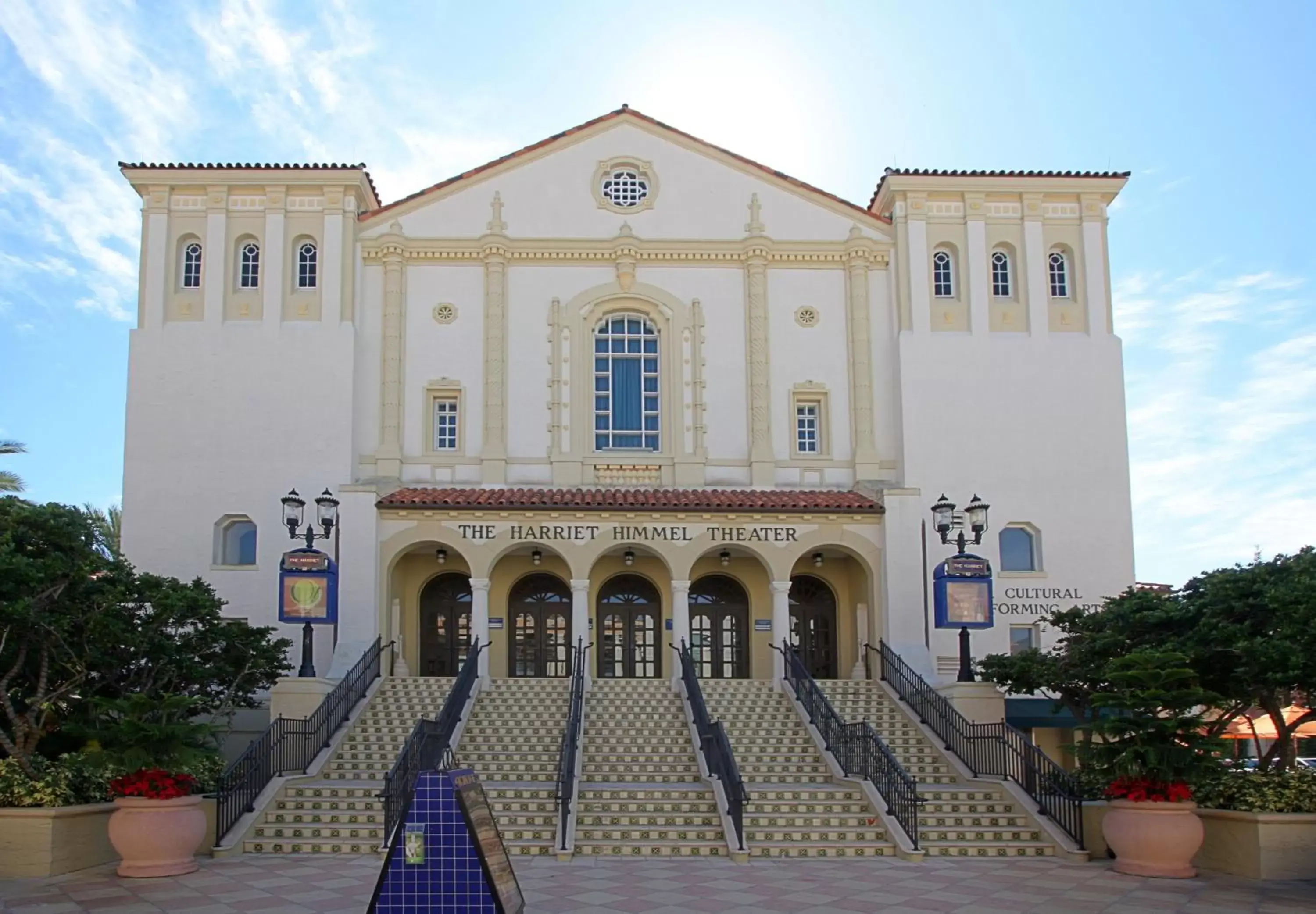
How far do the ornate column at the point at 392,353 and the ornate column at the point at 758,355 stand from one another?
7.43 metres

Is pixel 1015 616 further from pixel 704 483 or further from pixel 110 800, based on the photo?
pixel 110 800

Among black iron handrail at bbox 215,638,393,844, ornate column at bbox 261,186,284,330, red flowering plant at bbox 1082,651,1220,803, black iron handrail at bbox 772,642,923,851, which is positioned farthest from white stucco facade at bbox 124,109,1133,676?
red flowering plant at bbox 1082,651,1220,803

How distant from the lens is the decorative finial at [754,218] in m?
28.2

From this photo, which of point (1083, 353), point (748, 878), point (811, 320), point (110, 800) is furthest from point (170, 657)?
point (1083, 353)

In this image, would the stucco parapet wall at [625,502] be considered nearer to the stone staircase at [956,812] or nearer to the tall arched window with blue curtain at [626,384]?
the tall arched window with blue curtain at [626,384]

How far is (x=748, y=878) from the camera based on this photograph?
14398 millimetres

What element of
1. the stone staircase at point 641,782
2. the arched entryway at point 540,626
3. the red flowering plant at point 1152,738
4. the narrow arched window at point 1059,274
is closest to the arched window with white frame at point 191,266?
the arched entryway at point 540,626

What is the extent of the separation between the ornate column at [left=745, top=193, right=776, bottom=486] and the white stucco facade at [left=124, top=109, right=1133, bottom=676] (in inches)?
2.5

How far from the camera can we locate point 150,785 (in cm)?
1451

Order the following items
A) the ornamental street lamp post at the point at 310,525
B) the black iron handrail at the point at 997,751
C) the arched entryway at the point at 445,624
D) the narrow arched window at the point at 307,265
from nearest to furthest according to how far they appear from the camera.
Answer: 1. the black iron handrail at the point at 997,751
2. the ornamental street lamp post at the point at 310,525
3. the arched entryway at the point at 445,624
4. the narrow arched window at the point at 307,265

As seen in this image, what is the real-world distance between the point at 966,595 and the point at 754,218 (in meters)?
10.3

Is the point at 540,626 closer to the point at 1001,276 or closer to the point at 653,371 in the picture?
the point at 653,371

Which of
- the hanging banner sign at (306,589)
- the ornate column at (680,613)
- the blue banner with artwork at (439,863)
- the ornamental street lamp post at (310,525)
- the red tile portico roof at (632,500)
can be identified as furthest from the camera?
the red tile portico roof at (632,500)

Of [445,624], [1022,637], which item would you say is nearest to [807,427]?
[1022,637]
